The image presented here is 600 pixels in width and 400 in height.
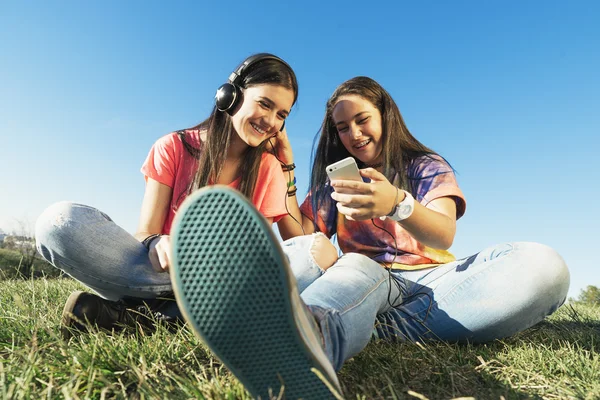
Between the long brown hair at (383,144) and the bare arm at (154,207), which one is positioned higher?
the long brown hair at (383,144)

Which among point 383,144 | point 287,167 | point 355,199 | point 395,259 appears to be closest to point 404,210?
point 355,199

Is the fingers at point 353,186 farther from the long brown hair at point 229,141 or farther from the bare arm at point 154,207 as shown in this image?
the bare arm at point 154,207

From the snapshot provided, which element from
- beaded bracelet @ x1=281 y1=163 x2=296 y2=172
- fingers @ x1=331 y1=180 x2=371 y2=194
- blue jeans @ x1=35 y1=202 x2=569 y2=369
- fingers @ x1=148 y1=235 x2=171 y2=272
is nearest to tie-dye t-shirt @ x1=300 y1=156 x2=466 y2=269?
blue jeans @ x1=35 y1=202 x2=569 y2=369

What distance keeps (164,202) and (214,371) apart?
4.72 feet

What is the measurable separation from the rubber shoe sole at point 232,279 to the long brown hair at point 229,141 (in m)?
1.68

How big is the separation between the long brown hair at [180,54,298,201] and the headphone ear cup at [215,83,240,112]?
0.09 m

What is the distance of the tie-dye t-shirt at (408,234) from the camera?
2.56m

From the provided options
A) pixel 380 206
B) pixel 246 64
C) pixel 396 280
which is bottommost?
pixel 396 280

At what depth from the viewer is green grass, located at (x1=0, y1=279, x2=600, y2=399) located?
52.0 inches

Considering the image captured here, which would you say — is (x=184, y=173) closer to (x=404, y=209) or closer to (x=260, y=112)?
(x=260, y=112)

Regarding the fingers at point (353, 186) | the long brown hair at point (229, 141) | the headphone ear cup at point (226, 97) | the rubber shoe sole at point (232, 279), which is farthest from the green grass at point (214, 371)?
the headphone ear cup at point (226, 97)

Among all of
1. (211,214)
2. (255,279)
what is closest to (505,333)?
(255,279)

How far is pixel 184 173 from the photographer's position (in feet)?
9.34

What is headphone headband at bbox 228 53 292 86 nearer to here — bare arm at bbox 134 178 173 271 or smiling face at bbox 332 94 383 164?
smiling face at bbox 332 94 383 164
